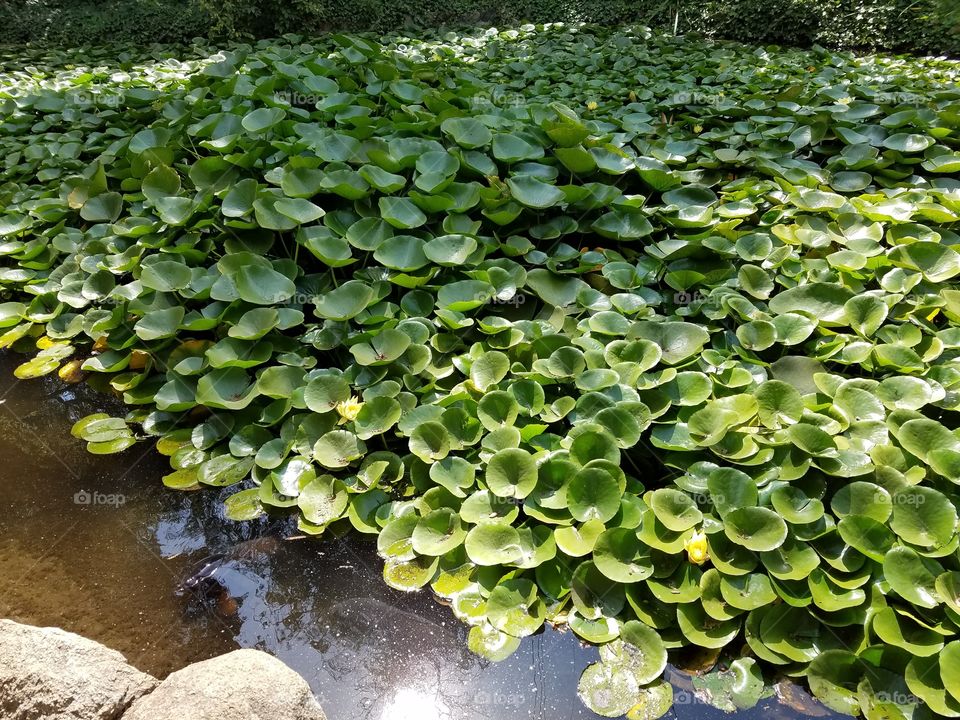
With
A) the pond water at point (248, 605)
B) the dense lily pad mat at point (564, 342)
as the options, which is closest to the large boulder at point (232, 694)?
the pond water at point (248, 605)

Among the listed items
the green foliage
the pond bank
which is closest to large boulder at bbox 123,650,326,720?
the pond bank

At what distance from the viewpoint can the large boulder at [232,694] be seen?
4.00ft

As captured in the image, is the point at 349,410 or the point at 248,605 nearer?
the point at 248,605

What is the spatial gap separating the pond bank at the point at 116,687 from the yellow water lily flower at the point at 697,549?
3.36 feet

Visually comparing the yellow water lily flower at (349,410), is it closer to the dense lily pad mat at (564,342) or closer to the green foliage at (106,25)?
the dense lily pad mat at (564,342)

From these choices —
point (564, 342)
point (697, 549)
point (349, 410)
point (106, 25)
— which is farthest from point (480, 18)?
point (697, 549)

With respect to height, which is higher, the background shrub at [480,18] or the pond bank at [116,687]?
the background shrub at [480,18]

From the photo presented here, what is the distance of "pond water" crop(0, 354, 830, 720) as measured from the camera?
5.06 ft

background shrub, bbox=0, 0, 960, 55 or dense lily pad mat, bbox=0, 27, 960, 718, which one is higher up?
background shrub, bbox=0, 0, 960, 55

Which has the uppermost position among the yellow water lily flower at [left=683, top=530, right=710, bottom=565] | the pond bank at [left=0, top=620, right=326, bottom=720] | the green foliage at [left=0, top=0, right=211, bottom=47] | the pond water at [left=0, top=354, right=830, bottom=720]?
the green foliage at [left=0, top=0, right=211, bottom=47]

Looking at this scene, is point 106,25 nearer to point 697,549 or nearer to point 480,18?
point 480,18

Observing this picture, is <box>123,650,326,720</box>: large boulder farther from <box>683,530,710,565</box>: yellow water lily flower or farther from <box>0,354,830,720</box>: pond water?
<box>683,530,710,565</box>: yellow water lily flower

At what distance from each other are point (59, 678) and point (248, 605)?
0.55m

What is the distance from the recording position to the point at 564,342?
2193mm
